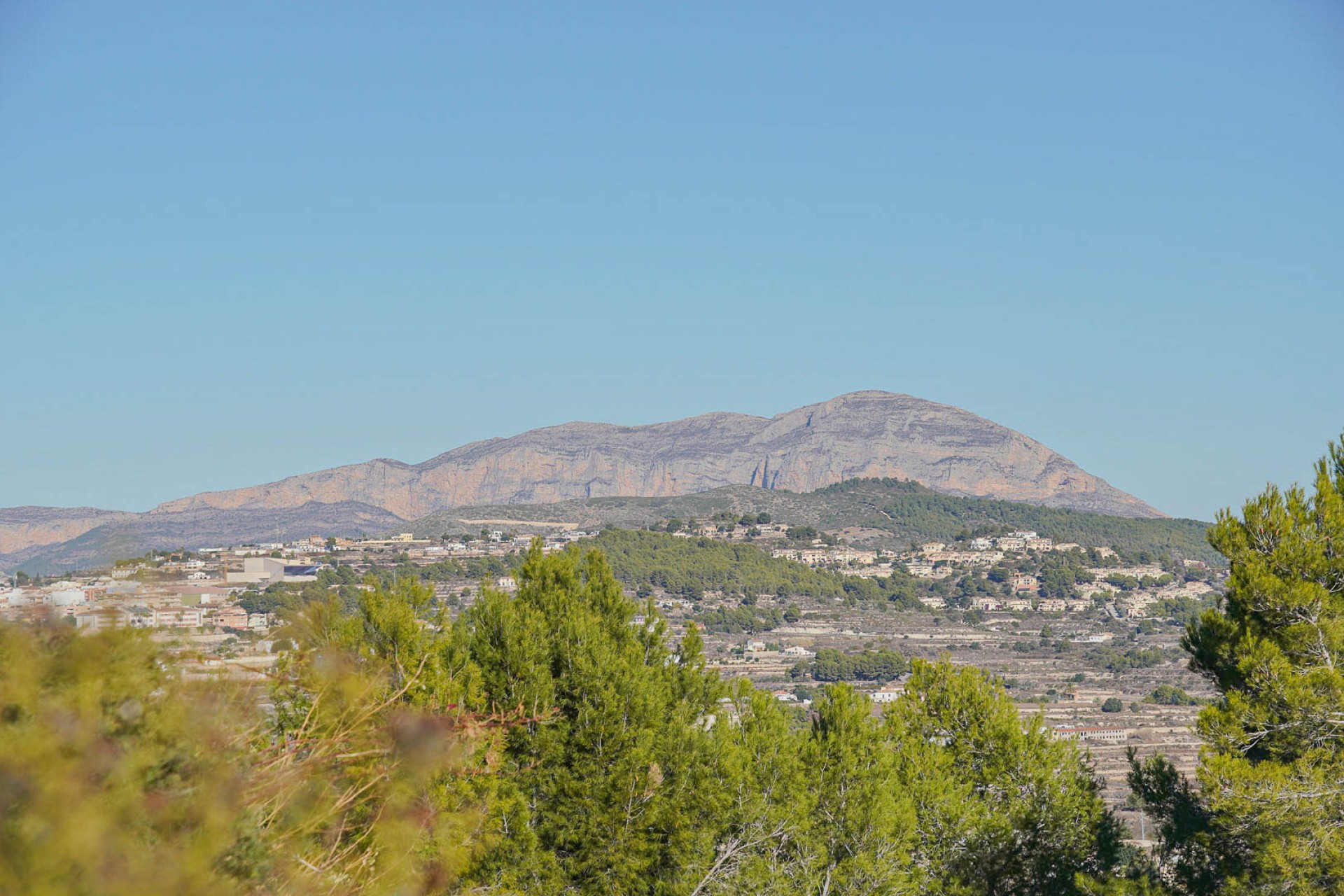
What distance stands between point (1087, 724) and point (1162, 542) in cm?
9390

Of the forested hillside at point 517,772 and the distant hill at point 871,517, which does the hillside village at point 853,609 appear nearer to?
the forested hillside at point 517,772

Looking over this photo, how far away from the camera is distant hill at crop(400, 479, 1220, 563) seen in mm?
141625

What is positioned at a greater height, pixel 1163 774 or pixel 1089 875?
pixel 1163 774

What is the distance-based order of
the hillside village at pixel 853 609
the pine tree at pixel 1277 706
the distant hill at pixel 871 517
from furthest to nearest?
1. the distant hill at pixel 871 517
2. the pine tree at pixel 1277 706
3. the hillside village at pixel 853 609

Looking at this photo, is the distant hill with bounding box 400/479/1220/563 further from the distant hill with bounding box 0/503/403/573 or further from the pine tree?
the pine tree

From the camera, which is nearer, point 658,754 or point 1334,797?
point 1334,797

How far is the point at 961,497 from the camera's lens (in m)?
169

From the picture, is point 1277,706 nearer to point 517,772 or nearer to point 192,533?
point 517,772

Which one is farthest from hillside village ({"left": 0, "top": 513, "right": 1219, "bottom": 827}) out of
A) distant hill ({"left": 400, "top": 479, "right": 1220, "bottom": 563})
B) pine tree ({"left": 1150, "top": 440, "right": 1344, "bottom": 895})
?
distant hill ({"left": 400, "top": 479, "right": 1220, "bottom": 563})

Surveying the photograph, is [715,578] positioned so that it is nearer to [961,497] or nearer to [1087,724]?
[1087,724]

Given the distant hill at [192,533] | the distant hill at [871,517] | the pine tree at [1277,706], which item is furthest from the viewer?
the distant hill at [871,517]

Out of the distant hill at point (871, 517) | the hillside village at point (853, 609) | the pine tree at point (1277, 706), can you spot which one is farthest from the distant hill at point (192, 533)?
the distant hill at point (871, 517)

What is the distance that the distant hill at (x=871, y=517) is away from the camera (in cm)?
14162

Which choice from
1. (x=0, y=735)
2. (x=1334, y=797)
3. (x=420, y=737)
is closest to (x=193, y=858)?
(x=0, y=735)
